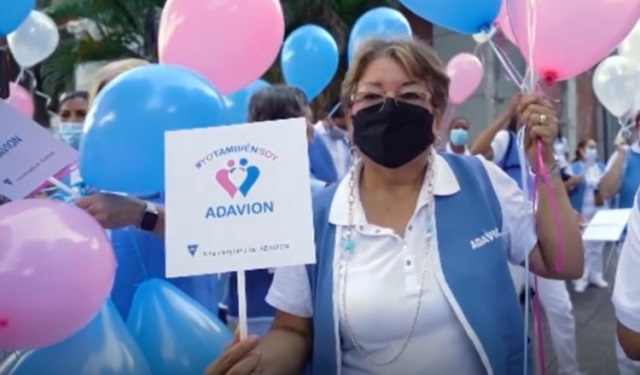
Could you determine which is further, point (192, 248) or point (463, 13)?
point (463, 13)

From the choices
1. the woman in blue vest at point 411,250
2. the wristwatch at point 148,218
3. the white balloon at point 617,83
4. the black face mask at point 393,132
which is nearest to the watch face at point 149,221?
the wristwatch at point 148,218

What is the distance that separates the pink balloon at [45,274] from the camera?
1.84 meters

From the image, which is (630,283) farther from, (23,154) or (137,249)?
(23,154)

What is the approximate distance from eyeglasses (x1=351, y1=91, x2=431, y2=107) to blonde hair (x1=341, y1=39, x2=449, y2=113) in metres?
0.03

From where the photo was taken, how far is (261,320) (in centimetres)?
323

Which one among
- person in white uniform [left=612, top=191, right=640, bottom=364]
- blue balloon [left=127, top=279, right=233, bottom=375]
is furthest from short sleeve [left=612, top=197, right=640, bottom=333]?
Result: blue balloon [left=127, top=279, right=233, bottom=375]

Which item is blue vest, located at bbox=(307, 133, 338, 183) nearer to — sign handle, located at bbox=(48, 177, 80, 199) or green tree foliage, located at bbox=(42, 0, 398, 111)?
sign handle, located at bbox=(48, 177, 80, 199)

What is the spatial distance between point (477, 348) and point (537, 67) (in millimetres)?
851

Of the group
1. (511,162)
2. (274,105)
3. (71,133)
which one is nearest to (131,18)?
(511,162)

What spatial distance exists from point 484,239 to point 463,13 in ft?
2.85

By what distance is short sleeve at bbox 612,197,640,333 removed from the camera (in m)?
2.01

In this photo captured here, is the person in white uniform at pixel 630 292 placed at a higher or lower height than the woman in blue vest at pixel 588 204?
higher

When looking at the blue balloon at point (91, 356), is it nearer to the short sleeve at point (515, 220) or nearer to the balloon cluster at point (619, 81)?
the short sleeve at point (515, 220)

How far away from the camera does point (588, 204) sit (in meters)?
8.96
